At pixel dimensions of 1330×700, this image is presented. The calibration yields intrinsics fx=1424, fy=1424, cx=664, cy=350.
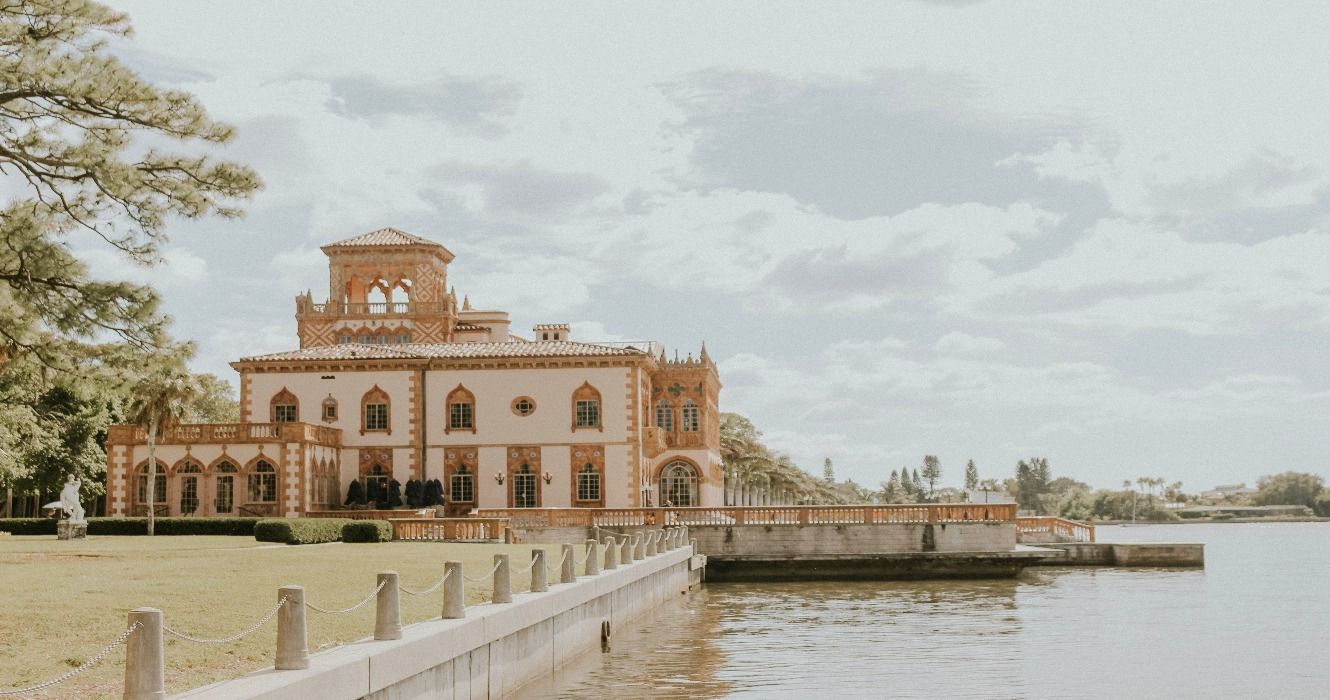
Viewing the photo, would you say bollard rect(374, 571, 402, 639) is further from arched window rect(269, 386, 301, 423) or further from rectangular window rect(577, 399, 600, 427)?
arched window rect(269, 386, 301, 423)

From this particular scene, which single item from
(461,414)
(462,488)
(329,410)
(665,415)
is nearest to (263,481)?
(329,410)

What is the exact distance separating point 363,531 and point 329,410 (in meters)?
18.0

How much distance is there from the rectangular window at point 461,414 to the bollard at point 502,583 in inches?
1651

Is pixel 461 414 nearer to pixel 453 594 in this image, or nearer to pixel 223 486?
pixel 223 486

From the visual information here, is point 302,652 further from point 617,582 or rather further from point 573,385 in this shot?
point 573,385

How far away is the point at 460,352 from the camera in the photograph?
207 ft

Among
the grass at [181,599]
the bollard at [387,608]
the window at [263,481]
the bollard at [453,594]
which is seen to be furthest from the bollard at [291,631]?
the window at [263,481]

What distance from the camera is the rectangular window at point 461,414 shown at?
204ft

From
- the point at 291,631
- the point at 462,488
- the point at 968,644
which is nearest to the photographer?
the point at 291,631

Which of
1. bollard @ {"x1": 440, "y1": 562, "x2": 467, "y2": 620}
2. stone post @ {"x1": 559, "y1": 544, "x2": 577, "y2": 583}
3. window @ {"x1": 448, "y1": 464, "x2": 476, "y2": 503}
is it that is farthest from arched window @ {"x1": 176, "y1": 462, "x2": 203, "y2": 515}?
bollard @ {"x1": 440, "y1": 562, "x2": 467, "y2": 620}

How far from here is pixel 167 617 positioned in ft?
55.4

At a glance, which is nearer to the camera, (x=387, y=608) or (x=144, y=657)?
(x=144, y=657)

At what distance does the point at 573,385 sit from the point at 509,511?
868 cm

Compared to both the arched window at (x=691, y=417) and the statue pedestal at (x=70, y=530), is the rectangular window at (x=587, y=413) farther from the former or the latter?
the statue pedestal at (x=70, y=530)
